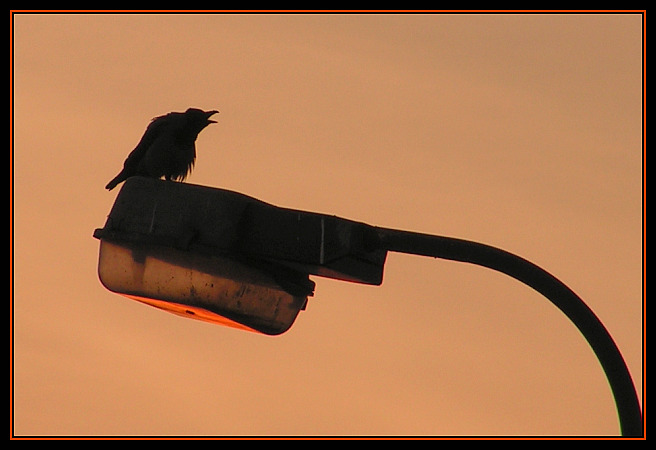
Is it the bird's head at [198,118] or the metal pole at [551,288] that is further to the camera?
the bird's head at [198,118]

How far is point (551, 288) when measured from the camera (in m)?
4.73

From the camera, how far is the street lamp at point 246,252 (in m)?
4.79

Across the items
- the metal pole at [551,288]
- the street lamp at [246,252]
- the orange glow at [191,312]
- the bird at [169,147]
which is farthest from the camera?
the bird at [169,147]

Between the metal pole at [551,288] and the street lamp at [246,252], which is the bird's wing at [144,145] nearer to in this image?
the street lamp at [246,252]

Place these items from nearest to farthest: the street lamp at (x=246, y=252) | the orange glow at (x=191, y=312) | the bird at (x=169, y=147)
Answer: the street lamp at (x=246, y=252) < the orange glow at (x=191, y=312) < the bird at (x=169, y=147)

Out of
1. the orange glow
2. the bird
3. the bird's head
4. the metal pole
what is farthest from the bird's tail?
the metal pole

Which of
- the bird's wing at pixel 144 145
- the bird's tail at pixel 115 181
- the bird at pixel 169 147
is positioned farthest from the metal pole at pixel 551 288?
the bird's tail at pixel 115 181

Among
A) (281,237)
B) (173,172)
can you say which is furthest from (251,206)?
(173,172)

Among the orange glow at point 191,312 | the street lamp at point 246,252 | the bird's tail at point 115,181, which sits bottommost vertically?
the orange glow at point 191,312

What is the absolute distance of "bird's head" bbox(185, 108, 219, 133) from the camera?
12.2 m

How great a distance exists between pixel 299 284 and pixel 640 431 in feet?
5.68

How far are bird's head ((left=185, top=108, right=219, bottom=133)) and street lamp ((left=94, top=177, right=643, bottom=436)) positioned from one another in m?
7.12

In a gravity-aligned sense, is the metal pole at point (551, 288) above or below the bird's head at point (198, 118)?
below

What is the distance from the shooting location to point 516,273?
4.75 metres
